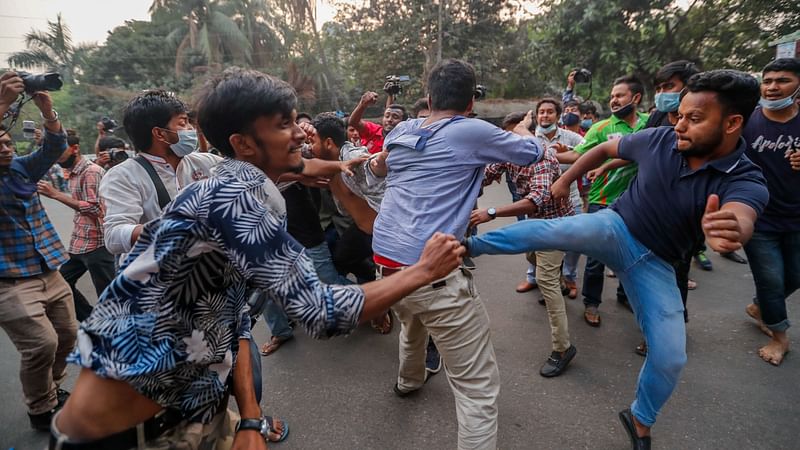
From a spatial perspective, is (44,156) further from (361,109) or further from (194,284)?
(361,109)

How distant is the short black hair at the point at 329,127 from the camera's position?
3129 millimetres

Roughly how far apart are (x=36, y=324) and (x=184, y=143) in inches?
55.4

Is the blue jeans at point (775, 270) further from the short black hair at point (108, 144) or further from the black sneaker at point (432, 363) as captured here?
the short black hair at point (108, 144)

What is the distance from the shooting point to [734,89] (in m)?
1.80

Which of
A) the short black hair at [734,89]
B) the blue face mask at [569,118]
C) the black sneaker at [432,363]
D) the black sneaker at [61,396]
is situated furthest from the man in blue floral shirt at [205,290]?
the blue face mask at [569,118]

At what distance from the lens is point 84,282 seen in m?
5.47

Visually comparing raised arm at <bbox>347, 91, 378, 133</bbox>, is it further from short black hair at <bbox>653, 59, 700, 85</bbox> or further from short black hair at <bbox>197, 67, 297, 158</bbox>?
short black hair at <bbox>197, 67, 297, 158</bbox>

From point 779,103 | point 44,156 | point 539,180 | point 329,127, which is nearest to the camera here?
point 44,156

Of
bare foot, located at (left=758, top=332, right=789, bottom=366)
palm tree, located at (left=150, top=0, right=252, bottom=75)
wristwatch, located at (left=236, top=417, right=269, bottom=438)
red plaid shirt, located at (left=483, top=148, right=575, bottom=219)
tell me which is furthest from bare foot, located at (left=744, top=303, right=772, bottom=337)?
palm tree, located at (left=150, top=0, right=252, bottom=75)

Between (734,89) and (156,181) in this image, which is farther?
(156,181)

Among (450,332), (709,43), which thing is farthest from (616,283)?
(709,43)

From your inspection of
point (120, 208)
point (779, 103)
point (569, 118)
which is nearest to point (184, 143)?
point (120, 208)

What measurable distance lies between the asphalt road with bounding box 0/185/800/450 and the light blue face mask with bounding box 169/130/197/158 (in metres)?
1.71

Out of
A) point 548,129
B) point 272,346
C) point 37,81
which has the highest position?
point 37,81
